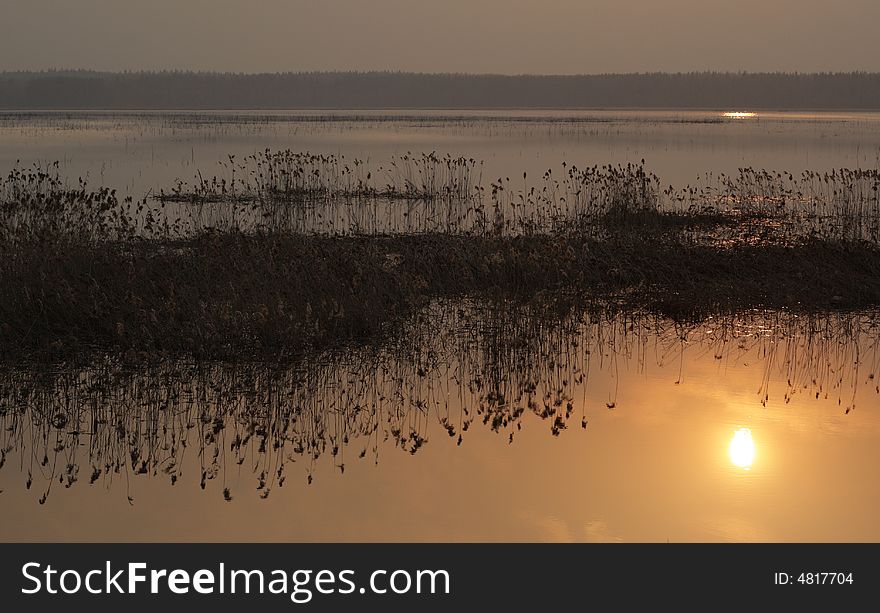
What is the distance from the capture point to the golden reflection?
6.75 m

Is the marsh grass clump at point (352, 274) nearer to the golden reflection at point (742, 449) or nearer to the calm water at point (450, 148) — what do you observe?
the golden reflection at point (742, 449)

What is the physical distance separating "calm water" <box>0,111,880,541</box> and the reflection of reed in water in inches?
1.0

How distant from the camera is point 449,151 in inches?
1400

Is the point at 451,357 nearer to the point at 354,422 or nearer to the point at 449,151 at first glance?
the point at 354,422

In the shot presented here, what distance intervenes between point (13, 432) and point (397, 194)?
49.4 feet

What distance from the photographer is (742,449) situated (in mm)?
6973

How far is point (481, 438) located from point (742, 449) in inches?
67.5

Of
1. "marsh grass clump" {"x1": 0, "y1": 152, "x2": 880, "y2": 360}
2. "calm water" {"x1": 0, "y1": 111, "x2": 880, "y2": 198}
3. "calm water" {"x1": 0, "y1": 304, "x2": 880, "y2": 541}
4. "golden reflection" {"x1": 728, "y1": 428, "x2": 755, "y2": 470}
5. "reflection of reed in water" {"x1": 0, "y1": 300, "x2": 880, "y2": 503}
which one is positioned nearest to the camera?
"calm water" {"x1": 0, "y1": 304, "x2": 880, "y2": 541}

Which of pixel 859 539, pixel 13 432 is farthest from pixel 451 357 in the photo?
pixel 859 539

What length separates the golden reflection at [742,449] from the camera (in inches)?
266

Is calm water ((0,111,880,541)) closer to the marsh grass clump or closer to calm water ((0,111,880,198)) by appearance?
the marsh grass clump

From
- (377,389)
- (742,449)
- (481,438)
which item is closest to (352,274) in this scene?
(377,389)

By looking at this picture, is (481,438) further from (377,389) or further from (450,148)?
(450,148)

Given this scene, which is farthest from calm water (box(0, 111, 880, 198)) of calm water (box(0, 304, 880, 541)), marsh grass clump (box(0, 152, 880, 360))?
calm water (box(0, 304, 880, 541))
